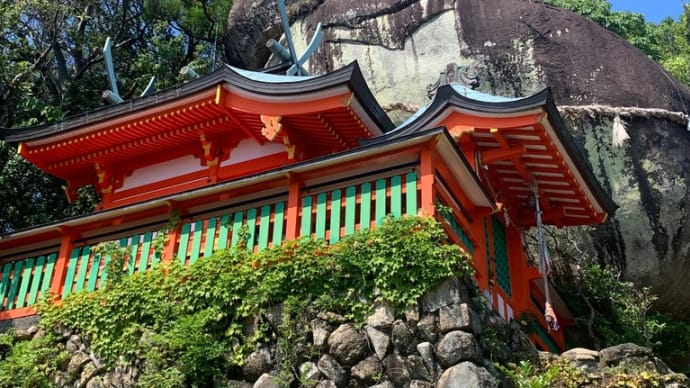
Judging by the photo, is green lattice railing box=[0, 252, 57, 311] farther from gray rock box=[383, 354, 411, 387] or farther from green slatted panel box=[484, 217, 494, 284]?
green slatted panel box=[484, 217, 494, 284]

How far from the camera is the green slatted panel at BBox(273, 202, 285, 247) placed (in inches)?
381

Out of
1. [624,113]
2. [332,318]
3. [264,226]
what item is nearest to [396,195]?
[332,318]

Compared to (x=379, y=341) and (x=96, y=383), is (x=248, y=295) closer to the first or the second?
(x=379, y=341)

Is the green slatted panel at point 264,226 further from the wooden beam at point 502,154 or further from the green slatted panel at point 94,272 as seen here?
the wooden beam at point 502,154

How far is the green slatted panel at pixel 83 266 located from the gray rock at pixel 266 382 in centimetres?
364

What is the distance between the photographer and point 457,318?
810 cm

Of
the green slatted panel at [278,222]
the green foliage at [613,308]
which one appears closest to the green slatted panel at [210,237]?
the green slatted panel at [278,222]

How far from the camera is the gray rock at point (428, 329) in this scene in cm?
813

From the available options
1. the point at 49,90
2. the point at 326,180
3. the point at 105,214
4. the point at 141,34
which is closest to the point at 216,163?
the point at 105,214

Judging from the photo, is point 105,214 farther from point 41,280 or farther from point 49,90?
point 49,90

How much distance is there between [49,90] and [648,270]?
18001 mm

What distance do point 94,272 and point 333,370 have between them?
4.38 m

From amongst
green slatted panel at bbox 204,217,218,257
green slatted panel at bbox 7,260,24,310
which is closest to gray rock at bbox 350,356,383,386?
green slatted panel at bbox 204,217,218,257

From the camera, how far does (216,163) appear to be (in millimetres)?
13680
